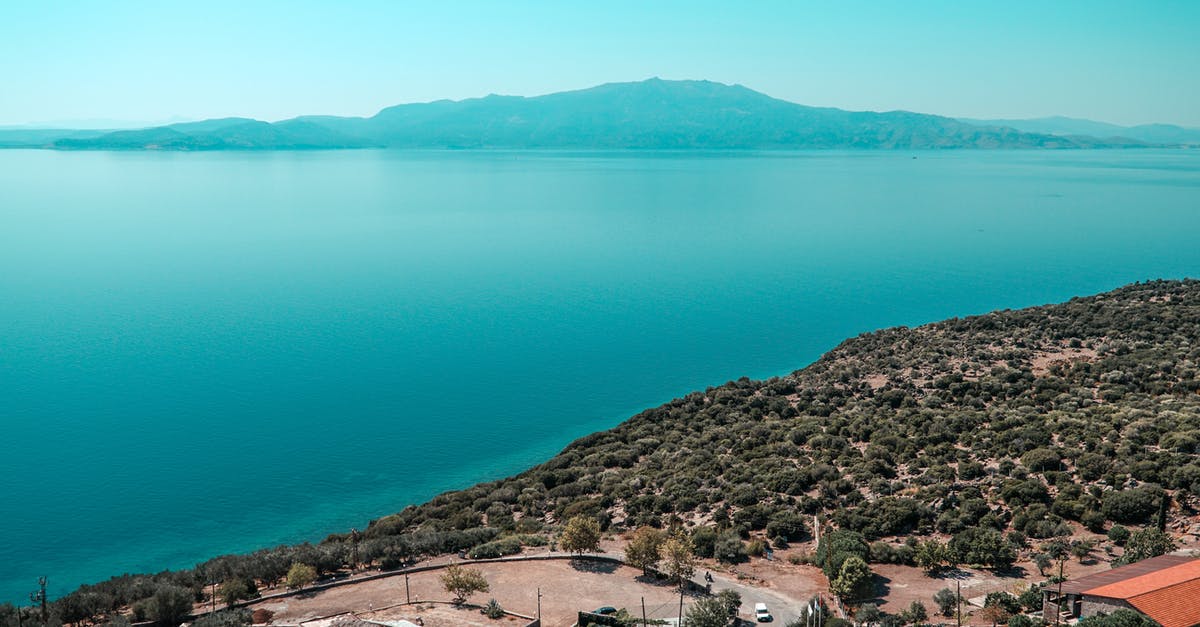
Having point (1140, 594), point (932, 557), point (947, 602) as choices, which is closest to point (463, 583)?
point (947, 602)

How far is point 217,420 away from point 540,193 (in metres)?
139

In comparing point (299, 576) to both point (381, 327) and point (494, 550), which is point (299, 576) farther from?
point (381, 327)

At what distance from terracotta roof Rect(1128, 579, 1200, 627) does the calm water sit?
95.2 feet

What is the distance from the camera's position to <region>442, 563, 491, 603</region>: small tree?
2345cm

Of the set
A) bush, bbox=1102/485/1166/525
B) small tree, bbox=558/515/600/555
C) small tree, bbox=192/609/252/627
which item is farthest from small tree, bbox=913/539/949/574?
small tree, bbox=192/609/252/627

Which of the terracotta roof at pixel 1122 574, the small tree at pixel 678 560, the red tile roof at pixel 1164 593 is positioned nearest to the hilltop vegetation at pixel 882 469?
the terracotta roof at pixel 1122 574

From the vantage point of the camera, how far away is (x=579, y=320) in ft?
235

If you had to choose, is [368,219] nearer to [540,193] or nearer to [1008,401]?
[540,193]

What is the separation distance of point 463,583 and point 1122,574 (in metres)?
Answer: 17.7

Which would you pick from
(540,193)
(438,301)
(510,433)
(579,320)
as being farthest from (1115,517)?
(540,193)

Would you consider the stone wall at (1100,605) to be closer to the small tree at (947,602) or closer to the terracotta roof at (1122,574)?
the terracotta roof at (1122,574)

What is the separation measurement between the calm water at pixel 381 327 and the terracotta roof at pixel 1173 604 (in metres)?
29.0

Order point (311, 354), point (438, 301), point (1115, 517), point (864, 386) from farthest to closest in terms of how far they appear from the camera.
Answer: point (438, 301), point (311, 354), point (864, 386), point (1115, 517)

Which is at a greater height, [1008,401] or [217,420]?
[1008,401]
